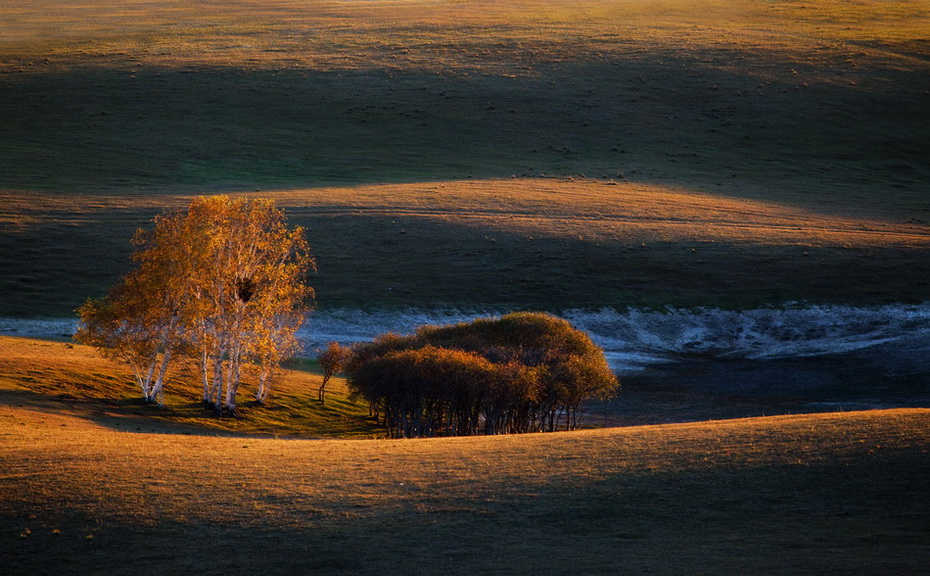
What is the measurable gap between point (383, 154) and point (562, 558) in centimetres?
8267

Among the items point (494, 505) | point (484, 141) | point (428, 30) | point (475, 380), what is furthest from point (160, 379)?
point (428, 30)

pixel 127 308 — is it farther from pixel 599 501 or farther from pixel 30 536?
pixel 599 501

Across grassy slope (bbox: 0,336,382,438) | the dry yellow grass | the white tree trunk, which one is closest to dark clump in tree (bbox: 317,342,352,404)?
grassy slope (bbox: 0,336,382,438)

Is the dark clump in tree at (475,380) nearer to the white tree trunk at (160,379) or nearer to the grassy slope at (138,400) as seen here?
the grassy slope at (138,400)

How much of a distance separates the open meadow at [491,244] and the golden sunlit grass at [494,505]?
0.29 ft

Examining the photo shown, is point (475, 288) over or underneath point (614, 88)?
underneath

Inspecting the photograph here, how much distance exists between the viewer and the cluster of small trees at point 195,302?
136ft

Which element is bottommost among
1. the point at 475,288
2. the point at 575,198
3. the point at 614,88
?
the point at 475,288

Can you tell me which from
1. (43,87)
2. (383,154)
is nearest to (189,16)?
(43,87)

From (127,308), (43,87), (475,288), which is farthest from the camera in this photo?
(43,87)

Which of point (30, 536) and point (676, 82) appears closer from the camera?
point (30, 536)

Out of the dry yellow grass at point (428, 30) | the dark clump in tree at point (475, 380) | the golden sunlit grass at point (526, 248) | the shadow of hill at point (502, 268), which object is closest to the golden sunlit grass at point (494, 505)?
the dark clump in tree at point (475, 380)

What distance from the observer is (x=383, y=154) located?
98500mm

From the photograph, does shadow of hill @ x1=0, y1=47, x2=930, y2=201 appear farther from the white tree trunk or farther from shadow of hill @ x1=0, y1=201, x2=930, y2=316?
the white tree trunk
